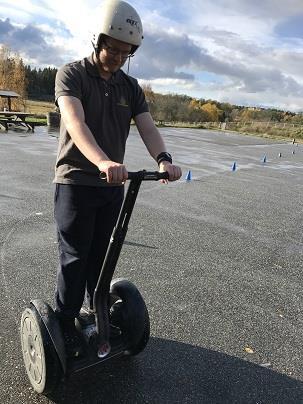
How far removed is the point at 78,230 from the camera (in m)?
2.62

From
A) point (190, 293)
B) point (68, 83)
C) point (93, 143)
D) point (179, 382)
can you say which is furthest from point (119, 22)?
point (190, 293)

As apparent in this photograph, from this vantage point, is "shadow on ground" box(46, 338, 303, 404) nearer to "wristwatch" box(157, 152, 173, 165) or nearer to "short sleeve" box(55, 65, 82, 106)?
"wristwatch" box(157, 152, 173, 165)

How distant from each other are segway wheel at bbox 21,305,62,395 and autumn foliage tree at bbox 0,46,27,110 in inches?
1570

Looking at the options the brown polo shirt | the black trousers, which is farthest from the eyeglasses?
the black trousers

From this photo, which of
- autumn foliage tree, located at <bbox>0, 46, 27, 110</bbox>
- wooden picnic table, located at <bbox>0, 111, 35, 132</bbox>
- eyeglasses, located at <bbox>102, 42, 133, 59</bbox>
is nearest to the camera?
eyeglasses, located at <bbox>102, 42, 133, 59</bbox>

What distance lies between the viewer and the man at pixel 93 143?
2.37 metres

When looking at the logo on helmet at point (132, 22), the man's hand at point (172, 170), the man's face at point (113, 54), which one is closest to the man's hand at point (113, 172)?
the man's hand at point (172, 170)

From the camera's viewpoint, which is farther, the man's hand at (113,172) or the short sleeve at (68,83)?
the short sleeve at (68,83)

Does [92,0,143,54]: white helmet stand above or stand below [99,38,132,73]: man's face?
above

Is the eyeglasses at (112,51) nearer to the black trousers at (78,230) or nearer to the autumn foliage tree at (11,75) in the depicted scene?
the black trousers at (78,230)

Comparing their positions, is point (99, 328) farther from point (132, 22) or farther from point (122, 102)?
point (132, 22)

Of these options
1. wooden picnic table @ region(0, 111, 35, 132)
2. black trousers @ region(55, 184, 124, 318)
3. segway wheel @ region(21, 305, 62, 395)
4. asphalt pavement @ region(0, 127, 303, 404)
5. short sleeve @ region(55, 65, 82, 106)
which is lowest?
wooden picnic table @ region(0, 111, 35, 132)

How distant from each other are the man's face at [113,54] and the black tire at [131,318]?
61.4 inches

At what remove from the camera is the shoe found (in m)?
2.65
